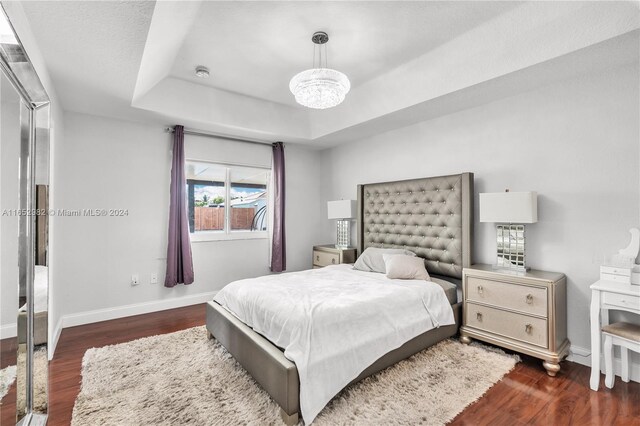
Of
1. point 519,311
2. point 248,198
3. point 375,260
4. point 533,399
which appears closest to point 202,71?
point 248,198

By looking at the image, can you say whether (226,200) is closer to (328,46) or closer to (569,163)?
(328,46)

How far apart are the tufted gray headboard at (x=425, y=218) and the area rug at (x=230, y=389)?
36.1 inches

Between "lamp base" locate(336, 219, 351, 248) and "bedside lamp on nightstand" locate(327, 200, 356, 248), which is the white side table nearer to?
"bedside lamp on nightstand" locate(327, 200, 356, 248)

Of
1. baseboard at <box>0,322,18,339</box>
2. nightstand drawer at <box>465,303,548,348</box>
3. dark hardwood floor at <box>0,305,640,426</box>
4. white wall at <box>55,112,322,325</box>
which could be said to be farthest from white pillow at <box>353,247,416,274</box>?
baseboard at <box>0,322,18,339</box>

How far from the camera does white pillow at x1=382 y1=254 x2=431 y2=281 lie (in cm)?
290

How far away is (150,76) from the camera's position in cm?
272

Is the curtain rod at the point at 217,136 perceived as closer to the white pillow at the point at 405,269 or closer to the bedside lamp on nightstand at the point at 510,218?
the white pillow at the point at 405,269

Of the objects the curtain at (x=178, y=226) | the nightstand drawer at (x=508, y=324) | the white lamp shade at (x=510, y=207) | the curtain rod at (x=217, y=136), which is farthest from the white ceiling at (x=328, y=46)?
the nightstand drawer at (x=508, y=324)

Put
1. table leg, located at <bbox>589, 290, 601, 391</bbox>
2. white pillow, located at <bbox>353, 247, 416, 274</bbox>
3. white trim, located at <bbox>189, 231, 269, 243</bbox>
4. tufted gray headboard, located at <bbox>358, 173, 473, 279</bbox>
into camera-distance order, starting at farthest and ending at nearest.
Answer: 1. white trim, located at <bbox>189, 231, 269, 243</bbox>
2. white pillow, located at <bbox>353, 247, 416, 274</bbox>
3. tufted gray headboard, located at <bbox>358, 173, 473, 279</bbox>
4. table leg, located at <bbox>589, 290, 601, 391</bbox>

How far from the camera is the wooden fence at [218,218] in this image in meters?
4.09

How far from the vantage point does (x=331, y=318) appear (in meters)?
1.92

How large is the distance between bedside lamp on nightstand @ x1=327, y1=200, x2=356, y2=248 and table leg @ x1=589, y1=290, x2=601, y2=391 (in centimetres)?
269

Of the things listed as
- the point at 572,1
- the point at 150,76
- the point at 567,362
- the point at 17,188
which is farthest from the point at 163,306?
the point at 572,1

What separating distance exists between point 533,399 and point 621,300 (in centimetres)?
89
